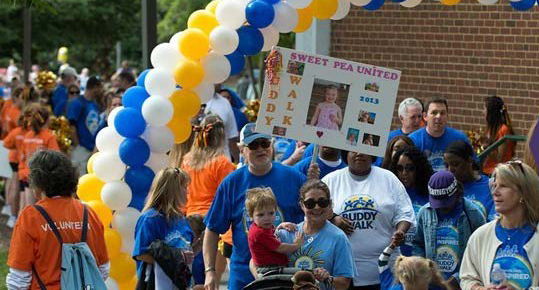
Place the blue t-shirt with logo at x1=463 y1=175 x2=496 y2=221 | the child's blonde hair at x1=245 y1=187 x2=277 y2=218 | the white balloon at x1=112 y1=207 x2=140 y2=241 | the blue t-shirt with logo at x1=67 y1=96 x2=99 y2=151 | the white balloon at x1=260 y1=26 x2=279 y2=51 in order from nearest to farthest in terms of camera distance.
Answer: the child's blonde hair at x1=245 y1=187 x2=277 y2=218, the blue t-shirt with logo at x1=463 y1=175 x2=496 y2=221, the white balloon at x1=112 y1=207 x2=140 y2=241, the white balloon at x1=260 y1=26 x2=279 y2=51, the blue t-shirt with logo at x1=67 y1=96 x2=99 y2=151

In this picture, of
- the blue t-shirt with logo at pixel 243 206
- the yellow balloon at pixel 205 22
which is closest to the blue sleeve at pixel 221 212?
the blue t-shirt with logo at pixel 243 206

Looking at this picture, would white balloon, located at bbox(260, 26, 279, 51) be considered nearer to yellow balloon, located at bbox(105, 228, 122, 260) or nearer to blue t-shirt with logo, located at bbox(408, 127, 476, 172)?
blue t-shirt with logo, located at bbox(408, 127, 476, 172)

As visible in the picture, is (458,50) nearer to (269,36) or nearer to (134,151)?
(269,36)

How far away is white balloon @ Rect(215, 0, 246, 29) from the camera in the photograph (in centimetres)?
945

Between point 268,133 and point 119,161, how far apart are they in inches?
59.4

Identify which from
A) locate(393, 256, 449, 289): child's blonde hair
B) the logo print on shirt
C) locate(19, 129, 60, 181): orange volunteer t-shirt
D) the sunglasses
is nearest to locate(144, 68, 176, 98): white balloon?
the logo print on shirt

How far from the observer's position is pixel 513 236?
21.0ft

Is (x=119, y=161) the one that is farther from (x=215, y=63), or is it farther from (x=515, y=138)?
(x=515, y=138)

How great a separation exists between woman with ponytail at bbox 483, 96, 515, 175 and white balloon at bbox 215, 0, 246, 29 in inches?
156

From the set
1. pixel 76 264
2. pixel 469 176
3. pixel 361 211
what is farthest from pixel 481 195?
pixel 76 264

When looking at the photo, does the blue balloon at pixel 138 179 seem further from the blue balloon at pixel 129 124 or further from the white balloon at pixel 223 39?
the white balloon at pixel 223 39

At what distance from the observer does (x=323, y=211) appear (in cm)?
737

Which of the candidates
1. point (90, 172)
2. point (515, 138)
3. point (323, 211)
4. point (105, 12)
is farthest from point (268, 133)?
point (105, 12)

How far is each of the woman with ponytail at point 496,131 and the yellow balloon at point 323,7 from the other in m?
3.08
